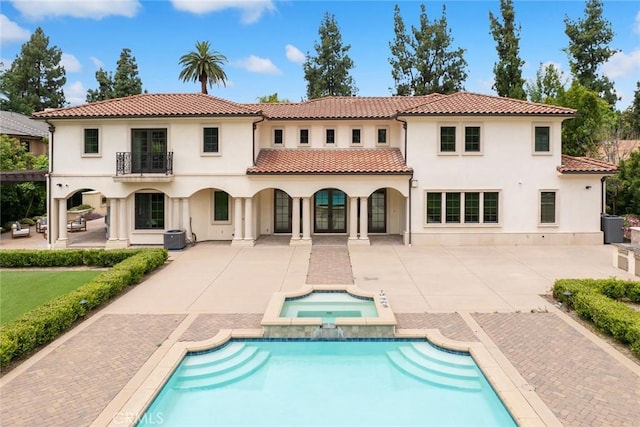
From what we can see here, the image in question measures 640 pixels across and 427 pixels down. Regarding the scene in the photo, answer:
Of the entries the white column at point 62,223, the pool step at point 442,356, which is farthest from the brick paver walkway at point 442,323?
the white column at point 62,223

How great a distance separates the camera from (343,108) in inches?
1006

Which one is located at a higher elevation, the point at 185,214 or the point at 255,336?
the point at 185,214

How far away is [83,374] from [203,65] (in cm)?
4138

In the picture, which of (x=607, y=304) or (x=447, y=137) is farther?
(x=447, y=137)

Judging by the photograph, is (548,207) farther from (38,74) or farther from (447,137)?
(38,74)

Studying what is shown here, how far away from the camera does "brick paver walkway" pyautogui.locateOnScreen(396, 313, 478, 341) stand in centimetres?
1010

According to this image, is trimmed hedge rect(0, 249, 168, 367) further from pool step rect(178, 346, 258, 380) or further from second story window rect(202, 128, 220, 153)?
second story window rect(202, 128, 220, 153)

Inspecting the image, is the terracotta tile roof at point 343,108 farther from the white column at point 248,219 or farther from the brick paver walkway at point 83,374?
the brick paver walkway at point 83,374

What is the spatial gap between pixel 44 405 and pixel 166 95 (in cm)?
2033

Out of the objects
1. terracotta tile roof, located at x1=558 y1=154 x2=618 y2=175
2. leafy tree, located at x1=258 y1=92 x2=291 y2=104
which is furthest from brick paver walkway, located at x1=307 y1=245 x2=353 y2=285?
leafy tree, located at x1=258 y1=92 x2=291 y2=104

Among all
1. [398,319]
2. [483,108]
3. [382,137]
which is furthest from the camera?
[382,137]

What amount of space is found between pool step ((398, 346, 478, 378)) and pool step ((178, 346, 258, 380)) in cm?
333

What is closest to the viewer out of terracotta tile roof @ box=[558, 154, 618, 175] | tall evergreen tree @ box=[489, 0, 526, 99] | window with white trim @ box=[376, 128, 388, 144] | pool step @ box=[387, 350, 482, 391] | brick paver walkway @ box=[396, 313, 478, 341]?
pool step @ box=[387, 350, 482, 391]

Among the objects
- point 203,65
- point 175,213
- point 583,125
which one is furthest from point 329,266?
point 203,65
